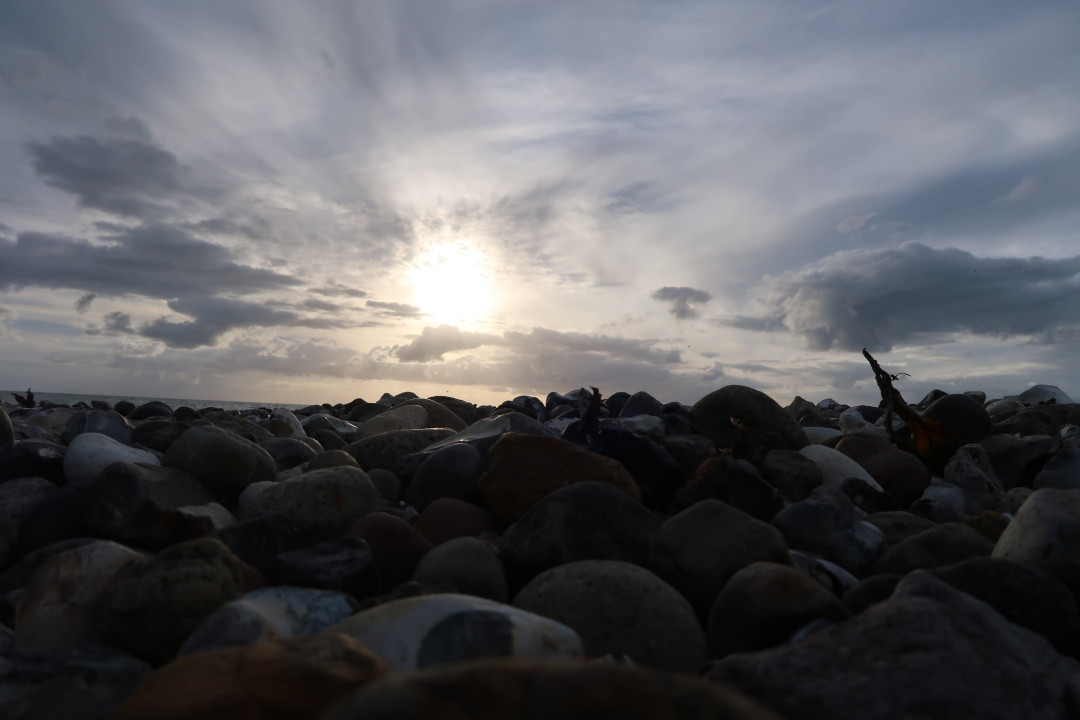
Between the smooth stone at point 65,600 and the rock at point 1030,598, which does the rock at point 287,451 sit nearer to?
the smooth stone at point 65,600

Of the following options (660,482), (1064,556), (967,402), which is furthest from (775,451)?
(967,402)

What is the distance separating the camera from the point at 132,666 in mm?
2217

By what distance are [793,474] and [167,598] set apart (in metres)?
3.71

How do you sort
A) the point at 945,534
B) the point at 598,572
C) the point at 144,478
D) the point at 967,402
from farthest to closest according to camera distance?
1. the point at 967,402
2. the point at 144,478
3. the point at 945,534
4. the point at 598,572

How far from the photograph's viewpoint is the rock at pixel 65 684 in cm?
199

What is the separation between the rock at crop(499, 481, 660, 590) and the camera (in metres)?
3.13

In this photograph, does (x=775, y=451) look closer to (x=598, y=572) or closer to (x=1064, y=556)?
(x=1064, y=556)

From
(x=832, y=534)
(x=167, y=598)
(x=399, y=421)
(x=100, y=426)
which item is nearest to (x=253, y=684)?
(x=167, y=598)

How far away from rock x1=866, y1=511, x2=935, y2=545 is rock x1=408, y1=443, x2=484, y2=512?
7.57 feet

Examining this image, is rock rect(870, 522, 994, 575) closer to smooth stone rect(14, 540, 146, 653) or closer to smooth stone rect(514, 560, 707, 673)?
smooth stone rect(514, 560, 707, 673)

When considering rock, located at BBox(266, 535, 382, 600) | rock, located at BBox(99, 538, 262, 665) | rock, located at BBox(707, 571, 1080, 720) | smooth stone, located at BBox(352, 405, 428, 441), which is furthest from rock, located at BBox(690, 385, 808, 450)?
rock, located at BBox(99, 538, 262, 665)

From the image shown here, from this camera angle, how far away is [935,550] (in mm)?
3164

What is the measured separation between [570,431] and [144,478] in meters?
2.60

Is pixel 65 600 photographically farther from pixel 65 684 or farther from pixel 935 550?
pixel 935 550
